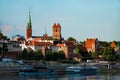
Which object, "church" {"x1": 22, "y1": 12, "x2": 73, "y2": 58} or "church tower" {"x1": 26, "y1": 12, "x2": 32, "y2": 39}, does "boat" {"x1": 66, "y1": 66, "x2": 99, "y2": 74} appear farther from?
"church tower" {"x1": 26, "y1": 12, "x2": 32, "y2": 39}

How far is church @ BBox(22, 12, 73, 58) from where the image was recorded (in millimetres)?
89775

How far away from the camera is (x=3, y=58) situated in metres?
76.4

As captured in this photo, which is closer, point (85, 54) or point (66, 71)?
point (66, 71)

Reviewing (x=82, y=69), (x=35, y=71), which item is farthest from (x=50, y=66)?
(x=35, y=71)

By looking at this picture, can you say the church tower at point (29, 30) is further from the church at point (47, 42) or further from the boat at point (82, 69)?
the boat at point (82, 69)

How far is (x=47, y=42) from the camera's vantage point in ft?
321

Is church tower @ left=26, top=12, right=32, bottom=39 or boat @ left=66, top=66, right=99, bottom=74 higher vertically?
church tower @ left=26, top=12, right=32, bottom=39

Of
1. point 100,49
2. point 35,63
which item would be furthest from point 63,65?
point 100,49

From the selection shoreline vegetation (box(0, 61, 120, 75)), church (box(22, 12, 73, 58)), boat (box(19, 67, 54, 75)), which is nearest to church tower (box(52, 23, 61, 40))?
church (box(22, 12, 73, 58))

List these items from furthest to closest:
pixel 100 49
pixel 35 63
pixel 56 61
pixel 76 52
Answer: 1. pixel 100 49
2. pixel 76 52
3. pixel 56 61
4. pixel 35 63

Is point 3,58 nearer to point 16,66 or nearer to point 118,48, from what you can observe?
point 16,66

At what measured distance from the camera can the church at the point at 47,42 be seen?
295 ft

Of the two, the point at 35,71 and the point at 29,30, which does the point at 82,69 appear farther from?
the point at 29,30

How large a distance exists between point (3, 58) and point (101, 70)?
14402 millimetres
